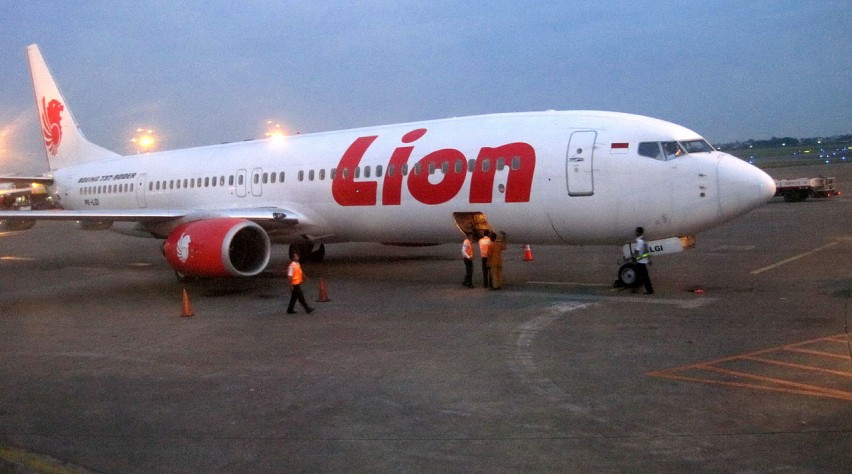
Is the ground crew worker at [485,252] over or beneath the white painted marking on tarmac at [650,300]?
over

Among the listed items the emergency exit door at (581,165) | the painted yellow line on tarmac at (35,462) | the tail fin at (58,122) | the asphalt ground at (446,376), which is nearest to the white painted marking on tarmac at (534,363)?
the asphalt ground at (446,376)

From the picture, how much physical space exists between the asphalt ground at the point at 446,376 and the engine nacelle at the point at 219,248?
671mm

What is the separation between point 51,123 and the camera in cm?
2883

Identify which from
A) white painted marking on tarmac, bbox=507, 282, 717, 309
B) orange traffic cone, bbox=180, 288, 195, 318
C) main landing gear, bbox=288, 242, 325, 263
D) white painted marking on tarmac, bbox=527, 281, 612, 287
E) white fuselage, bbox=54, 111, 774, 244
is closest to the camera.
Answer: white painted marking on tarmac, bbox=507, 282, 717, 309

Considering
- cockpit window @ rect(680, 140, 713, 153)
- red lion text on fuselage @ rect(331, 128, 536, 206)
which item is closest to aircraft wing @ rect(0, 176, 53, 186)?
red lion text on fuselage @ rect(331, 128, 536, 206)

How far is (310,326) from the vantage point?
12.9 metres

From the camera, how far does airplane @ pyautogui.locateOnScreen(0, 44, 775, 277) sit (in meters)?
14.1

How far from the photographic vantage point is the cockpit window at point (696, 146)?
14.2 metres

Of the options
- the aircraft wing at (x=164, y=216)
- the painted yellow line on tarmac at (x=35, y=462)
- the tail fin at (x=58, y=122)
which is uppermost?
the tail fin at (x=58, y=122)

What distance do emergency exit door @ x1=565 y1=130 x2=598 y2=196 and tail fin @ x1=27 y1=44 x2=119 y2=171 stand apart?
19.1m

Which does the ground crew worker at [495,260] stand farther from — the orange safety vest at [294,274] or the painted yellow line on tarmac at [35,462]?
the painted yellow line on tarmac at [35,462]

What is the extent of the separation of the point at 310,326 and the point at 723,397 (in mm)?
7094

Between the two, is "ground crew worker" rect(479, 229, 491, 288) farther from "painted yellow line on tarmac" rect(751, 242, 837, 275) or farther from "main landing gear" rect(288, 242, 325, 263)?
"main landing gear" rect(288, 242, 325, 263)

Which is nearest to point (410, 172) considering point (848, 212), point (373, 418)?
point (373, 418)
